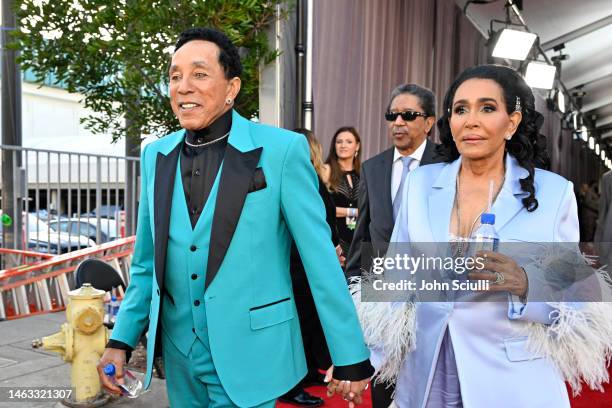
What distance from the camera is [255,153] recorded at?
1951 millimetres

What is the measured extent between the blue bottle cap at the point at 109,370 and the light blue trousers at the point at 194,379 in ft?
0.56

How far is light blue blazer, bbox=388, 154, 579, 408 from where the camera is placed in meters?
1.88

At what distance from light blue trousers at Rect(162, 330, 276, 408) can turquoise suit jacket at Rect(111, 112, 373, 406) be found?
0.06 metres

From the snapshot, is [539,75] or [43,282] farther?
[539,75]

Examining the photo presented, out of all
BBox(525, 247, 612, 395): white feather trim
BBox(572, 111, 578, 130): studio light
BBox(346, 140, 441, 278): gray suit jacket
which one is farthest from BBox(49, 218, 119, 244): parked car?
BBox(572, 111, 578, 130): studio light

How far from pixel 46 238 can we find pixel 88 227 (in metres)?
0.49

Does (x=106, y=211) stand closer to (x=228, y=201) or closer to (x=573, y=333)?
(x=228, y=201)

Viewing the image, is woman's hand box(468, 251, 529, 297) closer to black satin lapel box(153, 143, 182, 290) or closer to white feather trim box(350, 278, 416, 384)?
white feather trim box(350, 278, 416, 384)

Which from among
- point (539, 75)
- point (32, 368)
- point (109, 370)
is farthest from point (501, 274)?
point (539, 75)

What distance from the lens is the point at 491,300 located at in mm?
1937

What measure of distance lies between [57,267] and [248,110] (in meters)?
2.48

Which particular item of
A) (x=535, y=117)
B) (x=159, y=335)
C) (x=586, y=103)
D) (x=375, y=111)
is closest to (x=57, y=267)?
(x=375, y=111)

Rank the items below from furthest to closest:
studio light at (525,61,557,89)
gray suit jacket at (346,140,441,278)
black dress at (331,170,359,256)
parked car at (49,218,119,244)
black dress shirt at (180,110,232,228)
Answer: studio light at (525,61,557,89) → parked car at (49,218,119,244) → black dress at (331,170,359,256) → gray suit jacket at (346,140,441,278) → black dress shirt at (180,110,232,228)

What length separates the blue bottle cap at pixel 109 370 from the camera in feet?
6.62
